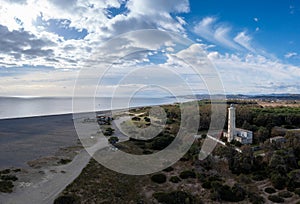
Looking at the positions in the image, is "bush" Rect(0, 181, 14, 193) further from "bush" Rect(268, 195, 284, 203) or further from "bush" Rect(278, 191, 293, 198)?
"bush" Rect(278, 191, 293, 198)

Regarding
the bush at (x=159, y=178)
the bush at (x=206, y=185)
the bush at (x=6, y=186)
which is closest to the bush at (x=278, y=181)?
the bush at (x=206, y=185)

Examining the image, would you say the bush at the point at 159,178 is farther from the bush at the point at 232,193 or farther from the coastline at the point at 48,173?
the coastline at the point at 48,173

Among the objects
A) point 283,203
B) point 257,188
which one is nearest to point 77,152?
point 257,188

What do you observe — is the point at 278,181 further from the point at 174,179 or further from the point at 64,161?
the point at 64,161

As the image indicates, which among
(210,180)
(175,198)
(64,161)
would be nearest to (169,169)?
(210,180)

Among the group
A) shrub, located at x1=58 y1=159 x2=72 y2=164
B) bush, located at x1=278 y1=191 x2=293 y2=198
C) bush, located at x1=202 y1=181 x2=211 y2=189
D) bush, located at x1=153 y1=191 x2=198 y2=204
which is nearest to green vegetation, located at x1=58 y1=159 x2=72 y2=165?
shrub, located at x1=58 y1=159 x2=72 y2=164

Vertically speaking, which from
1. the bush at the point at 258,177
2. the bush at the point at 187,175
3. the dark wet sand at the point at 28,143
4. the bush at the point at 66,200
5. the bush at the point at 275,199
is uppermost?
the dark wet sand at the point at 28,143
